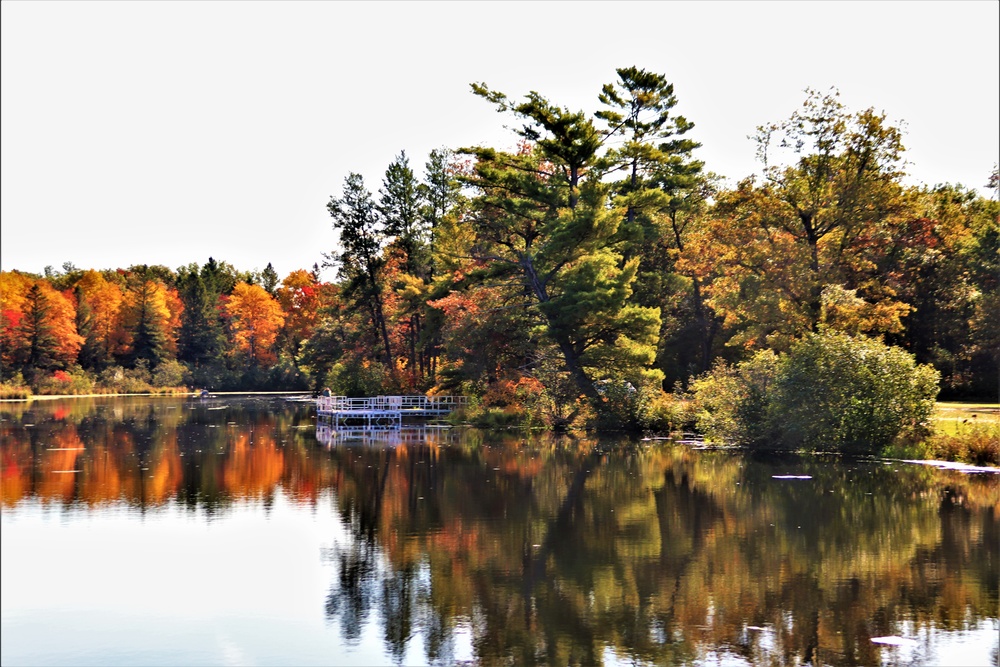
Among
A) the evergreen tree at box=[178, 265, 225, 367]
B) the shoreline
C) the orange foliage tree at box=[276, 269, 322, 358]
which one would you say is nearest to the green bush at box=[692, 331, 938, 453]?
the shoreline

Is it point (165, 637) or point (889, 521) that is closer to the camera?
point (165, 637)

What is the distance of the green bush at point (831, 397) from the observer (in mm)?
35219

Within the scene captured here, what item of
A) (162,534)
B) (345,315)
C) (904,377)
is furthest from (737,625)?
(345,315)

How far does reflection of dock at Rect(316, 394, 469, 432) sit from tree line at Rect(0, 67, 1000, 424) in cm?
184

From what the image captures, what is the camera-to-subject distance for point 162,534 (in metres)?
21.6

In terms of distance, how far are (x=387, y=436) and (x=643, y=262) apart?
21753mm

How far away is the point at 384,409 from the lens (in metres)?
65.2

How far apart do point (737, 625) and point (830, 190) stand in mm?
34273

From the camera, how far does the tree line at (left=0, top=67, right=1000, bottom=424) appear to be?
148 ft

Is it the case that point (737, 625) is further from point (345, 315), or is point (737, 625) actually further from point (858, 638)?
point (345, 315)

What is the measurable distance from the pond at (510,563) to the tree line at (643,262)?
1428 cm

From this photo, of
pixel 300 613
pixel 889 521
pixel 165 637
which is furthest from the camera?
pixel 889 521

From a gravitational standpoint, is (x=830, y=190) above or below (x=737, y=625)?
above

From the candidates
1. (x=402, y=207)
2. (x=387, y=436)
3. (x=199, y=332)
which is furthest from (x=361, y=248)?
(x=199, y=332)
